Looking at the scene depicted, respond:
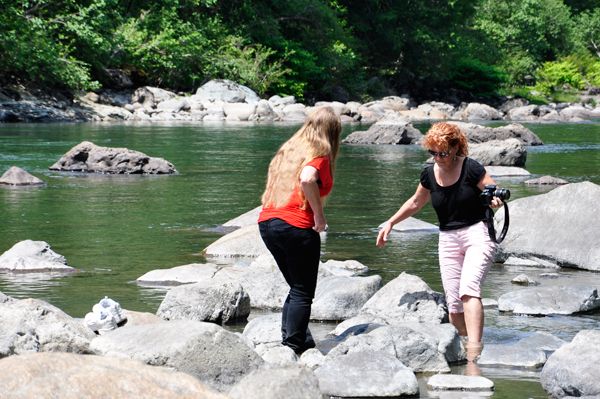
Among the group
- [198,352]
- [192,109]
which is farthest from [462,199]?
[192,109]

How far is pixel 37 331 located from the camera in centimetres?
454

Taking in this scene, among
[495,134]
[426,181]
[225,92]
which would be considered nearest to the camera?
[426,181]

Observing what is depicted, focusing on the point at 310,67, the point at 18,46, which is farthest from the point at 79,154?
the point at 310,67

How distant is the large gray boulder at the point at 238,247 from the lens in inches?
321

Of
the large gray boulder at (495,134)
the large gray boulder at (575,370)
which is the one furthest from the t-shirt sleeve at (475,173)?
the large gray boulder at (495,134)

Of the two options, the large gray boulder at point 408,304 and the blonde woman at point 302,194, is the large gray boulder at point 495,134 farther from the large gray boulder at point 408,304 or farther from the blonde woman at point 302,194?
the blonde woman at point 302,194

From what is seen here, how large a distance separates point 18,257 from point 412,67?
2031 inches

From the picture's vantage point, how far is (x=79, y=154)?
16609 millimetres

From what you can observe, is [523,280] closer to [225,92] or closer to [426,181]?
[426,181]

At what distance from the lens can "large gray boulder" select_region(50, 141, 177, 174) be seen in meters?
16.1

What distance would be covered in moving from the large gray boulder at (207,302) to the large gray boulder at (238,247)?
2.25 metres

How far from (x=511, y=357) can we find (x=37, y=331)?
2803mm

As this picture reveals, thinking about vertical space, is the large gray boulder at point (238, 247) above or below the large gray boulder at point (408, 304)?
below

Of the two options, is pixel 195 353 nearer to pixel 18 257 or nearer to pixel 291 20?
pixel 18 257
